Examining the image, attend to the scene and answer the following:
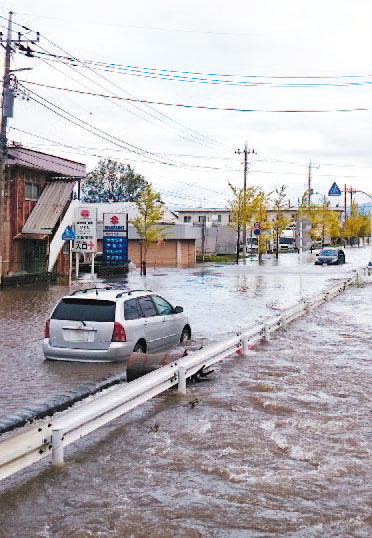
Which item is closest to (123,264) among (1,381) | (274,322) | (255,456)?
(274,322)

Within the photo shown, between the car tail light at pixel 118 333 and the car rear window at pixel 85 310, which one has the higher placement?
the car rear window at pixel 85 310

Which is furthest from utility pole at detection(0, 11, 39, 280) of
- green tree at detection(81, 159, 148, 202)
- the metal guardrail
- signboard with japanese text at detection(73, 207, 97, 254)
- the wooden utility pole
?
green tree at detection(81, 159, 148, 202)

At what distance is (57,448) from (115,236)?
116 ft

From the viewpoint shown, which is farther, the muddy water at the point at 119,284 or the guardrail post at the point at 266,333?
the guardrail post at the point at 266,333

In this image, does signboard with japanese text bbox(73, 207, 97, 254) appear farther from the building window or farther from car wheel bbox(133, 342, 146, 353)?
car wheel bbox(133, 342, 146, 353)

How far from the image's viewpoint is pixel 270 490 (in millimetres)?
6723

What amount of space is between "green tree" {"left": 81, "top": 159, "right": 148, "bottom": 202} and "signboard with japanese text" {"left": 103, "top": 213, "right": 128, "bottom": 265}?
74.1 meters

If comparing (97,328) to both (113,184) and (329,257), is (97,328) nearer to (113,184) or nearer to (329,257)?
(329,257)

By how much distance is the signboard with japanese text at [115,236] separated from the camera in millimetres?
41844

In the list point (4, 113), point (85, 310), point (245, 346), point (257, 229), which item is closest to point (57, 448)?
point (85, 310)

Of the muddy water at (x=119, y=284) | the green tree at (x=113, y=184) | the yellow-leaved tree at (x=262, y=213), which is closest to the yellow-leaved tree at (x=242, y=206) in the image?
the yellow-leaved tree at (x=262, y=213)

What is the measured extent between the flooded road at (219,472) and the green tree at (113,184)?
4196 inches

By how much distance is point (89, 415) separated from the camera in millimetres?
7586

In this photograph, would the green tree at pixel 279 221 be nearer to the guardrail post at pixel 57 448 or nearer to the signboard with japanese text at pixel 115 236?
the signboard with japanese text at pixel 115 236
